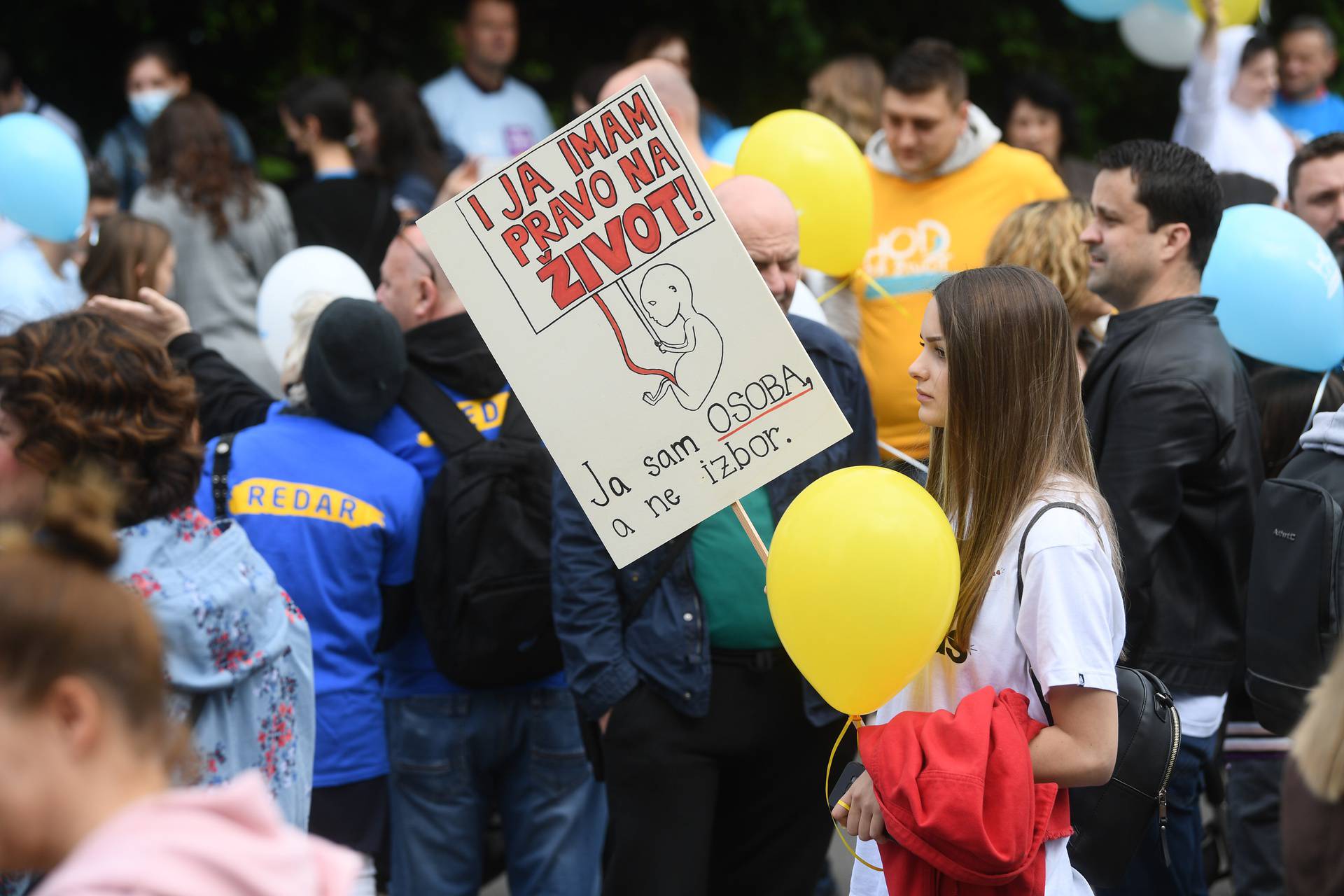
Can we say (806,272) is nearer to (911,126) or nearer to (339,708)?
(911,126)

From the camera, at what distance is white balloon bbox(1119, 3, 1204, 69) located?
23.2 ft

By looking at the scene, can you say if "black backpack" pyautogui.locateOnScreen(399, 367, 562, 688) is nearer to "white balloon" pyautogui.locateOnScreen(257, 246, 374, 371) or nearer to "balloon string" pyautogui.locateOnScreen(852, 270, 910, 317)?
"white balloon" pyautogui.locateOnScreen(257, 246, 374, 371)

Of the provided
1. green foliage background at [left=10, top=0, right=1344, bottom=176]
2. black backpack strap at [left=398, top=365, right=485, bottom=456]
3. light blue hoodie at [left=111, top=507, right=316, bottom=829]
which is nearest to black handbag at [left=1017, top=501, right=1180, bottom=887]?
light blue hoodie at [left=111, top=507, right=316, bottom=829]

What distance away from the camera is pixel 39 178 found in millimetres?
5105

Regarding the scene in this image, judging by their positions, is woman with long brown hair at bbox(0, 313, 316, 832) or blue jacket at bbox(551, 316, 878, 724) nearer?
woman with long brown hair at bbox(0, 313, 316, 832)

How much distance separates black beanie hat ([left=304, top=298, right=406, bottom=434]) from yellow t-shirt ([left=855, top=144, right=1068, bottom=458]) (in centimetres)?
177

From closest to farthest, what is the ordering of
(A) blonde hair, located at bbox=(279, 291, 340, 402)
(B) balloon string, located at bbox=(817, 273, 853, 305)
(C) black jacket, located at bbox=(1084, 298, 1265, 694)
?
(C) black jacket, located at bbox=(1084, 298, 1265, 694)
(A) blonde hair, located at bbox=(279, 291, 340, 402)
(B) balloon string, located at bbox=(817, 273, 853, 305)

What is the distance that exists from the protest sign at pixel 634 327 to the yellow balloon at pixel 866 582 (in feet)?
0.99

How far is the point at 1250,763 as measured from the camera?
14.2 ft

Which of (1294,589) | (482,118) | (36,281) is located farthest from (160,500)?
(482,118)

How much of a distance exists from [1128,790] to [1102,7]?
5362 millimetres

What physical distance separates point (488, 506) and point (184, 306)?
275 cm

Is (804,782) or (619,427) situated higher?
(619,427)

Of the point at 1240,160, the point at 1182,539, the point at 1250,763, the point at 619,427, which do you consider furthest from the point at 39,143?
the point at 1240,160
